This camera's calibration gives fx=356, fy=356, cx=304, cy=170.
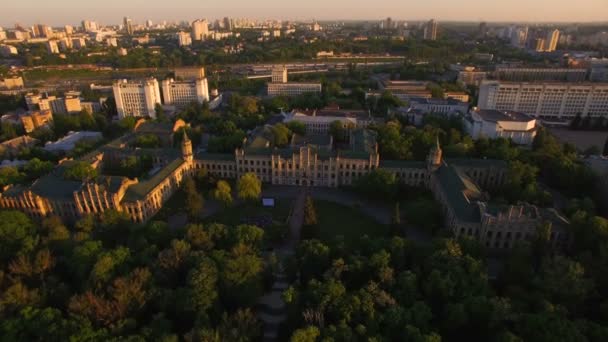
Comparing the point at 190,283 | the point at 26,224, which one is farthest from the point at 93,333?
the point at 26,224

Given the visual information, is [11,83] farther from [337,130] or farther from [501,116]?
[501,116]

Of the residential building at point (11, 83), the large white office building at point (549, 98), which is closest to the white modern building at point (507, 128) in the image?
the large white office building at point (549, 98)

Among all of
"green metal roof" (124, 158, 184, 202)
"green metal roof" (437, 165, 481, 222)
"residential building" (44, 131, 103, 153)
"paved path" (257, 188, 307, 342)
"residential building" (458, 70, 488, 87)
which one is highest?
"residential building" (458, 70, 488, 87)

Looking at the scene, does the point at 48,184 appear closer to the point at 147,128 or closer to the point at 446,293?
the point at 147,128

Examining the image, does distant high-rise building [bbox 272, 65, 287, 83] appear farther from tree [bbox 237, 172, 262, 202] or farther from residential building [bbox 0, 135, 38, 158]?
tree [bbox 237, 172, 262, 202]

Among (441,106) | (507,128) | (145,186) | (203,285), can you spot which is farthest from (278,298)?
(441,106)

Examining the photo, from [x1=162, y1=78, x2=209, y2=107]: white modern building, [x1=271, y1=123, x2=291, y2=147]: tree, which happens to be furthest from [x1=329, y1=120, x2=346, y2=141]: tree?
[x1=162, y1=78, x2=209, y2=107]: white modern building
